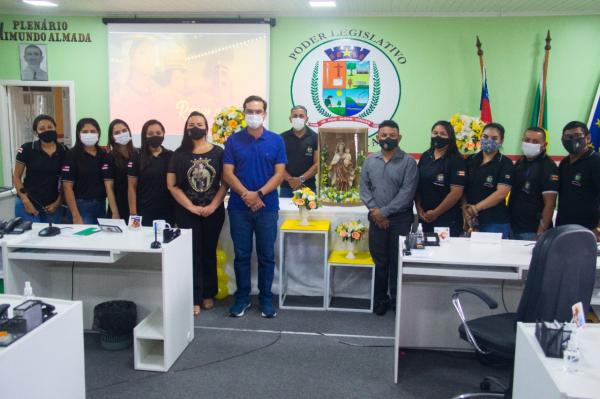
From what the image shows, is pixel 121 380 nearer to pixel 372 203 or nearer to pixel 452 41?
pixel 372 203

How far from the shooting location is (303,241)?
435 cm

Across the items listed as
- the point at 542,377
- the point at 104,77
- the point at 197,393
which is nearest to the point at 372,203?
the point at 197,393

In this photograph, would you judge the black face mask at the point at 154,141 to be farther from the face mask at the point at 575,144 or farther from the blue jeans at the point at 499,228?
the face mask at the point at 575,144

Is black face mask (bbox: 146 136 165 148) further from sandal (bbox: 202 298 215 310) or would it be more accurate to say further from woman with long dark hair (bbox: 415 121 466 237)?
woman with long dark hair (bbox: 415 121 466 237)

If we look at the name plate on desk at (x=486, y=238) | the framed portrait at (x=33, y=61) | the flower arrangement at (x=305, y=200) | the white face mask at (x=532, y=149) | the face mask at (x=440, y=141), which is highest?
the framed portrait at (x=33, y=61)

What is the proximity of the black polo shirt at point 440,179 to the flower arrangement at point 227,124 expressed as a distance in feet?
5.25

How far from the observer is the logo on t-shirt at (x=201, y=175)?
12.6 ft

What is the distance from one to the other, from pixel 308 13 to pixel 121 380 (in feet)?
15.2

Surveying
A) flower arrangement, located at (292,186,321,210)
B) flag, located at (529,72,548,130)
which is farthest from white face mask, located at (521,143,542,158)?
flag, located at (529,72,548,130)

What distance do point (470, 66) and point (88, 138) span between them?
4.28 metres

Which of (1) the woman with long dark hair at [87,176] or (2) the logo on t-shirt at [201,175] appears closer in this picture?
(2) the logo on t-shirt at [201,175]

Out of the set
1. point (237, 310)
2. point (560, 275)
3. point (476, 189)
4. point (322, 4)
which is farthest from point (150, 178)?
point (322, 4)

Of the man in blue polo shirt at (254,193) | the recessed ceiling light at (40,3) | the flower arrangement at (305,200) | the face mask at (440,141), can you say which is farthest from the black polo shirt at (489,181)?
the recessed ceiling light at (40,3)

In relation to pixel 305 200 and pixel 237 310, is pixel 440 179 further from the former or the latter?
pixel 237 310
